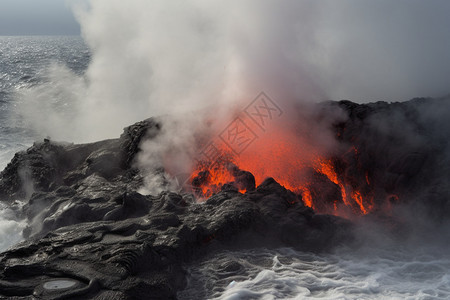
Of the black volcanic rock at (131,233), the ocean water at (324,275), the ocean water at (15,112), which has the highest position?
the ocean water at (15,112)

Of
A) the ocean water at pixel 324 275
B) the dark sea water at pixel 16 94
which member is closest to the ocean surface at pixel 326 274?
the ocean water at pixel 324 275

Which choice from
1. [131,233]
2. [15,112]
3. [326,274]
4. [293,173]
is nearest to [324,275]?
[326,274]

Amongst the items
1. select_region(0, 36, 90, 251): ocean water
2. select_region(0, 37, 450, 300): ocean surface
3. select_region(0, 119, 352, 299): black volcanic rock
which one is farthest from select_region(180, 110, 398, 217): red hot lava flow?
select_region(0, 36, 90, 251): ocean water

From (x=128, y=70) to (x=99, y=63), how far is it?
449 centimetres

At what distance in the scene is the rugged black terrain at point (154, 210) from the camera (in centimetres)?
740

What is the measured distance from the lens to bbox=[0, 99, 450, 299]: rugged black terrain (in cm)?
740

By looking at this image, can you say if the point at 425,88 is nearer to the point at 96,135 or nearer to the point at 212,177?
the point at 212,177

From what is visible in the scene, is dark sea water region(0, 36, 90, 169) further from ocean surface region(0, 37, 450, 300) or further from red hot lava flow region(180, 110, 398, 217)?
ocean surface region(0, 37, 450, 300)

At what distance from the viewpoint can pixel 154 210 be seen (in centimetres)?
978

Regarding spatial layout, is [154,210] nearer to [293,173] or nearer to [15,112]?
[293,173]

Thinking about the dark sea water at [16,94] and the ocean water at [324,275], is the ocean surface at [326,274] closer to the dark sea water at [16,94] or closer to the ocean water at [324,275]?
the ocean water at [324,275]

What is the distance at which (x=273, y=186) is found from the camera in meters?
10.6

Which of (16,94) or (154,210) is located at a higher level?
(16,94)

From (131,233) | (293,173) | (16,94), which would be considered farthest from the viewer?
(16,94)
